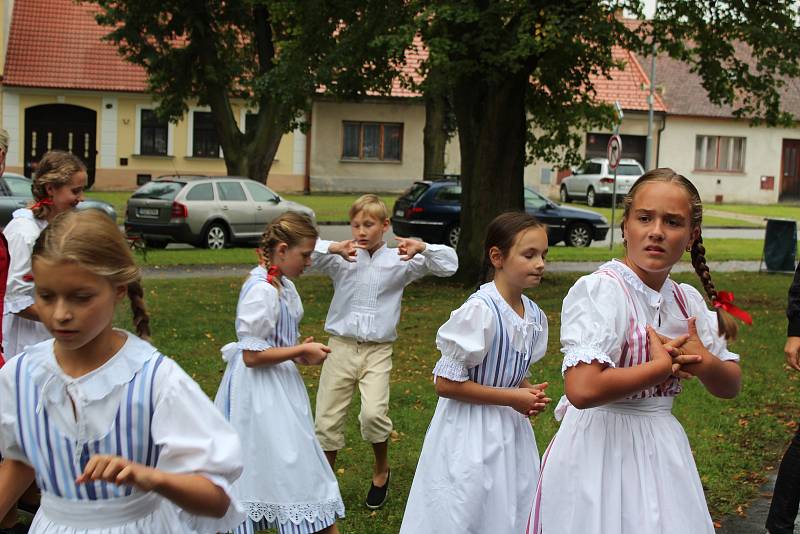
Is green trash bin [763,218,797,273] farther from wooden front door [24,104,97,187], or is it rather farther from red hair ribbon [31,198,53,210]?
wooden front door [24,104,97,187]

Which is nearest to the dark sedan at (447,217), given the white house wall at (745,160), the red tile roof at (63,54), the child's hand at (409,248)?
the red tile roof at (63,54)

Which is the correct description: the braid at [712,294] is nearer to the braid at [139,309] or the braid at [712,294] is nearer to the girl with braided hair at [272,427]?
the braid at [139,309]

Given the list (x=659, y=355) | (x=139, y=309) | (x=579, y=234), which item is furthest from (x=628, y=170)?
(x=139, y=309)

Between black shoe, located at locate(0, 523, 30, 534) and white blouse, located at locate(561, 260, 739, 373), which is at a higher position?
white blouse, located at locate(561, 260, 739, 373)

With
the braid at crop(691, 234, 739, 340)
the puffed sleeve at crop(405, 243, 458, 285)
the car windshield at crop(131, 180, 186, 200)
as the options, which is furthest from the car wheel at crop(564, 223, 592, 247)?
the braid at crop(691, 234, 739, 340)

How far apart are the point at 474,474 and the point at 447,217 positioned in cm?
1949

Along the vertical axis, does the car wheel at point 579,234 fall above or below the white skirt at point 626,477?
below

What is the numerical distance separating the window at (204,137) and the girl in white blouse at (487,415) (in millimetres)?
39013

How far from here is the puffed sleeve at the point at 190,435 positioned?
2785 millimetres

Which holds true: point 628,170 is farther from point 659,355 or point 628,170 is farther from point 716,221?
point 659,355

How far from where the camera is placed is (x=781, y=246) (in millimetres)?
20391

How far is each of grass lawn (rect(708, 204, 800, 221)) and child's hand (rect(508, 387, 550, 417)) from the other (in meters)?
38.1

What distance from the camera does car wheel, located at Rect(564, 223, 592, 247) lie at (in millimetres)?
26062

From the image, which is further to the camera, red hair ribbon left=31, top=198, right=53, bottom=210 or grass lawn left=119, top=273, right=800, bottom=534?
grass lawn left=119, top=273, right=800, bottom=534
